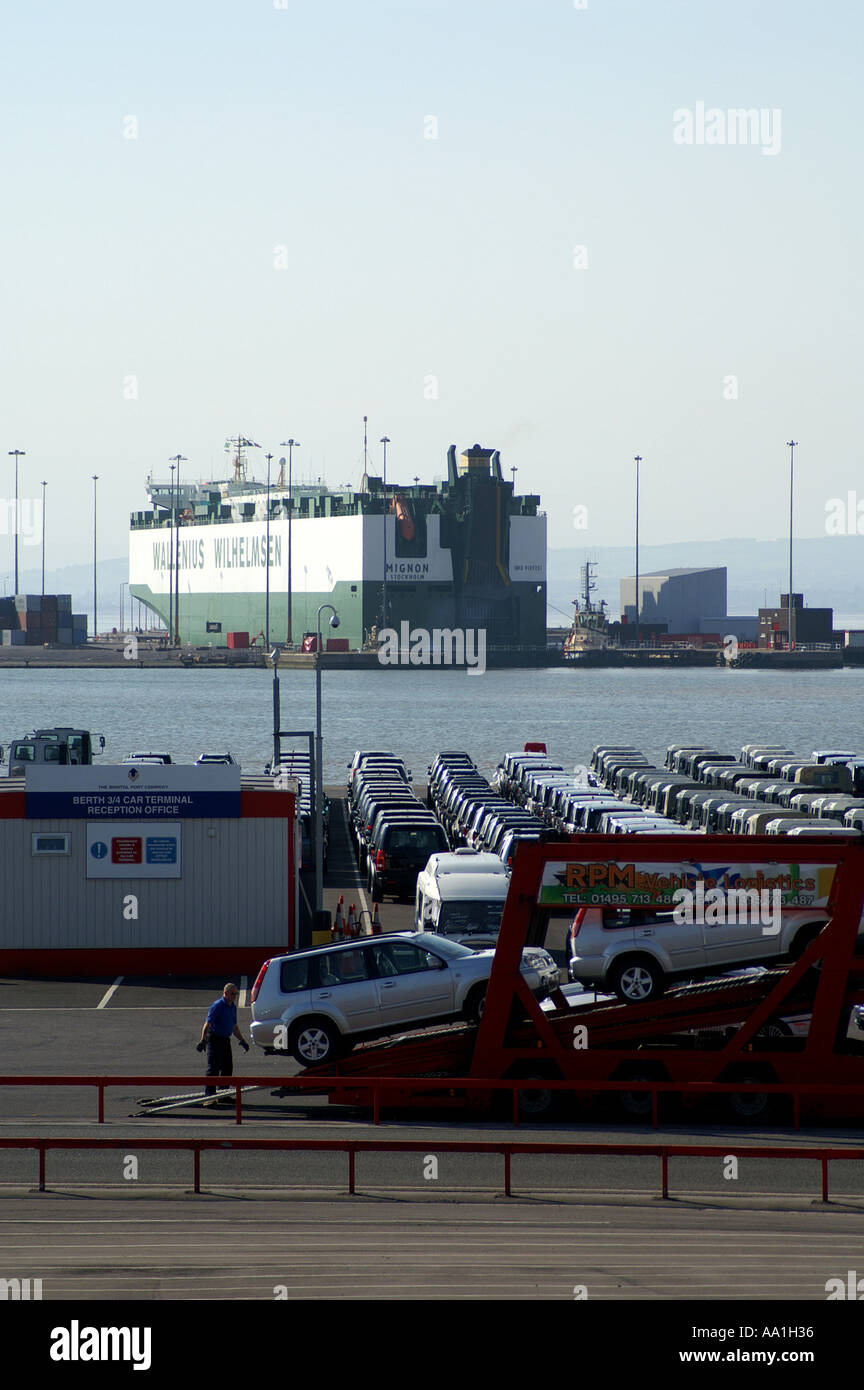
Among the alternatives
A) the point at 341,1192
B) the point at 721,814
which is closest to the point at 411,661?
the point at 721,814

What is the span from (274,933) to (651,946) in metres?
8.68

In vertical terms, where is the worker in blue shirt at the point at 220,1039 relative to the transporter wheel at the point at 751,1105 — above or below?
above

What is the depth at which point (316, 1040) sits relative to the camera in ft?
52.3

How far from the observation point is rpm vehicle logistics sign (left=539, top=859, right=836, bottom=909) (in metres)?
15.1

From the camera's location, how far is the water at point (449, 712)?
10238cm

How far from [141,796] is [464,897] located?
16.0ft

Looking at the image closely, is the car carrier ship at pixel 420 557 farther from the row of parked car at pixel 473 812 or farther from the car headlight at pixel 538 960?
the car headlight at pixel 538 960

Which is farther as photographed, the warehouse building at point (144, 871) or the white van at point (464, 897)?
the warehouse building at point (144, 871)

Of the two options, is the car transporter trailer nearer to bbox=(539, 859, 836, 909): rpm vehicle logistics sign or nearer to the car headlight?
bbox=(539, 859, 836, 909): rpm vehicle logistics sign

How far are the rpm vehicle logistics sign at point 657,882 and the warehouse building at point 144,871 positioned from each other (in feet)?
29.9

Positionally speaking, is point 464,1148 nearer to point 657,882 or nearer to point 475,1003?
point 475,1003

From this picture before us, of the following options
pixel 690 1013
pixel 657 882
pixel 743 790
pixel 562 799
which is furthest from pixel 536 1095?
pixel 743 790

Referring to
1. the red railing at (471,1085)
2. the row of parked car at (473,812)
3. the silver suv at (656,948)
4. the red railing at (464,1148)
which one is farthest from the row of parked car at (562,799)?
the red railing at (464,1148)

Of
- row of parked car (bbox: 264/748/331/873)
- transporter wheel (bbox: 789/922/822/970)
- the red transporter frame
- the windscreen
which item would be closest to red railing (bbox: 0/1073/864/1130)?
the red transporter frame
